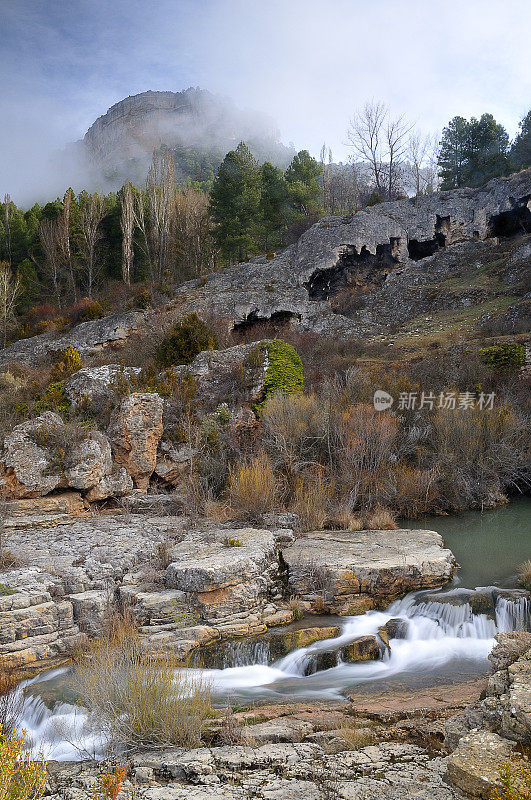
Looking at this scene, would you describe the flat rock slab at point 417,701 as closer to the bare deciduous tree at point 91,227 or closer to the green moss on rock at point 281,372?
the green moss on rock at point 281,372

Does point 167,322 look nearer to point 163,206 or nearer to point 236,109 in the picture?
point 163,206

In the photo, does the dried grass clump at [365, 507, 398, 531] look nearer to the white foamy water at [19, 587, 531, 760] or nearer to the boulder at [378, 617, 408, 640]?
the white foamy water at [19, 587, 531, 760]

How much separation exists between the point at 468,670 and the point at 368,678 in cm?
127

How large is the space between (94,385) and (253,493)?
5.57 metres

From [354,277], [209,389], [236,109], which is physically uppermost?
[236,109]

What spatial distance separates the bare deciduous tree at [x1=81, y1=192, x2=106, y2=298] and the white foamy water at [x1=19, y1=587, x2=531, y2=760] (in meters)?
34.8

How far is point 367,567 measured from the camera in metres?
8.79

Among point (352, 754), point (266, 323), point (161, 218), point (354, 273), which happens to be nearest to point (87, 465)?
point (352, 754)

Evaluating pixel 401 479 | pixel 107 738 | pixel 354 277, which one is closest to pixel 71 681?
pixel 107 738

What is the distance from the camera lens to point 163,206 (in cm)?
3878

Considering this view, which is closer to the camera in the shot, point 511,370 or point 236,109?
point 511,370

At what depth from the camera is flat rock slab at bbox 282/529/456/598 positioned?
8703mm

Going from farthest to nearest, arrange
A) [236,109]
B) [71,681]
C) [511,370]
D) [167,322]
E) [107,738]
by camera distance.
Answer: [236,109] < [167,322] < [511,370] < [71,681] < [107,738]

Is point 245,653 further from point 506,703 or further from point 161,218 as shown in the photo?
point 161,218
